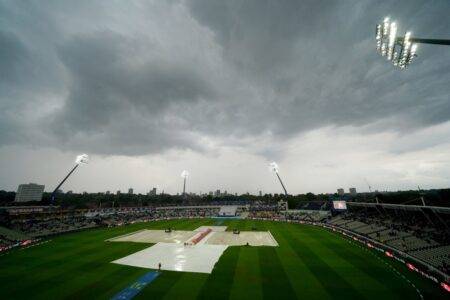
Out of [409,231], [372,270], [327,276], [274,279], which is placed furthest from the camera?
[409,231]

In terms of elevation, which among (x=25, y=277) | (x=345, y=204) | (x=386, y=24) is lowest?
(x=25, y=277)

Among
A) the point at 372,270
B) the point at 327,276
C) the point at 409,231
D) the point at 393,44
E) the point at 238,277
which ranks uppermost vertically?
the point at 393,44

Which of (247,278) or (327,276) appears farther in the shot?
(327,276)

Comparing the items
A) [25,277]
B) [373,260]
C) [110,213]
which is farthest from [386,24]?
[110,213]

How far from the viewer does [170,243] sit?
163ft

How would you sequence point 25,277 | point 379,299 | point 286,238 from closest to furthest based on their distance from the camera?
point 379,299 < point 25,277 < point 286,238

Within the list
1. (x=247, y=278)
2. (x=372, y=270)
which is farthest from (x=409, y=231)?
(x=247, y=278)

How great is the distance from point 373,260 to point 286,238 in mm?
20411

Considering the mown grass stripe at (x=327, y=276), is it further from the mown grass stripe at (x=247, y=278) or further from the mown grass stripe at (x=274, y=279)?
the mown grass stripe at (x=247, y=278)

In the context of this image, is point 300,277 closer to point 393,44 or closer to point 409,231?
point 393,44

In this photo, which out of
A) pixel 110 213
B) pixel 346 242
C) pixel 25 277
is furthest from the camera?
pixel 110 213

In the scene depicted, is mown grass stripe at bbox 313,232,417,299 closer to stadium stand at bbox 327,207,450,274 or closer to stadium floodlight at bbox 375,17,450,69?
stadium stand at bbox 327,207,450,274

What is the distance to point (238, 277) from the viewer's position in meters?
28.7

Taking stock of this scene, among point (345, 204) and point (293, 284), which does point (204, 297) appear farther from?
point (345, 204)
